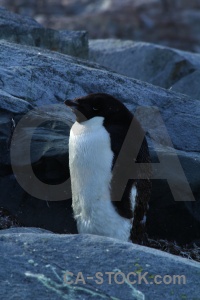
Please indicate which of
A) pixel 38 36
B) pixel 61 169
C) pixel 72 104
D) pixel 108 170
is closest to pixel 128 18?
pixel 38 36

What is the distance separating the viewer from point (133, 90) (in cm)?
693

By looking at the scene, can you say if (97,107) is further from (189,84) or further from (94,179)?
(189,84)

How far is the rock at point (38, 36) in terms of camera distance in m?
8.47

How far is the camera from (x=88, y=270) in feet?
14.0

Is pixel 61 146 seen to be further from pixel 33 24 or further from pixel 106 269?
pixel 33 24

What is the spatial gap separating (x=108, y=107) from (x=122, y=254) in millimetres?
1419

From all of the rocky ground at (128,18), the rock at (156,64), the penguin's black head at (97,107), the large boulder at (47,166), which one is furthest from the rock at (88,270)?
the rocky ground at (128,18)

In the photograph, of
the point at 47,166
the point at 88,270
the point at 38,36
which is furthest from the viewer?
the point at 38,36

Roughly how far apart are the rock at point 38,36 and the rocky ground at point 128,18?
36.9ft

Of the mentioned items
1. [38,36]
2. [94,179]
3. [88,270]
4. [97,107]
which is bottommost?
[88,270]

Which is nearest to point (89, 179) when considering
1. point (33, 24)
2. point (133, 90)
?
point (133, 90)

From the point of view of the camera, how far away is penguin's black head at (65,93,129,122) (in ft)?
18.2

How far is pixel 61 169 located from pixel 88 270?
171cm

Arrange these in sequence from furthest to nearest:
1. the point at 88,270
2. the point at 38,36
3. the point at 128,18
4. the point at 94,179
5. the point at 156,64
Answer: the point at 128,18 → the point at 156,64 → the point at 38,36 → the point at 94,179 → the point at 88,270
